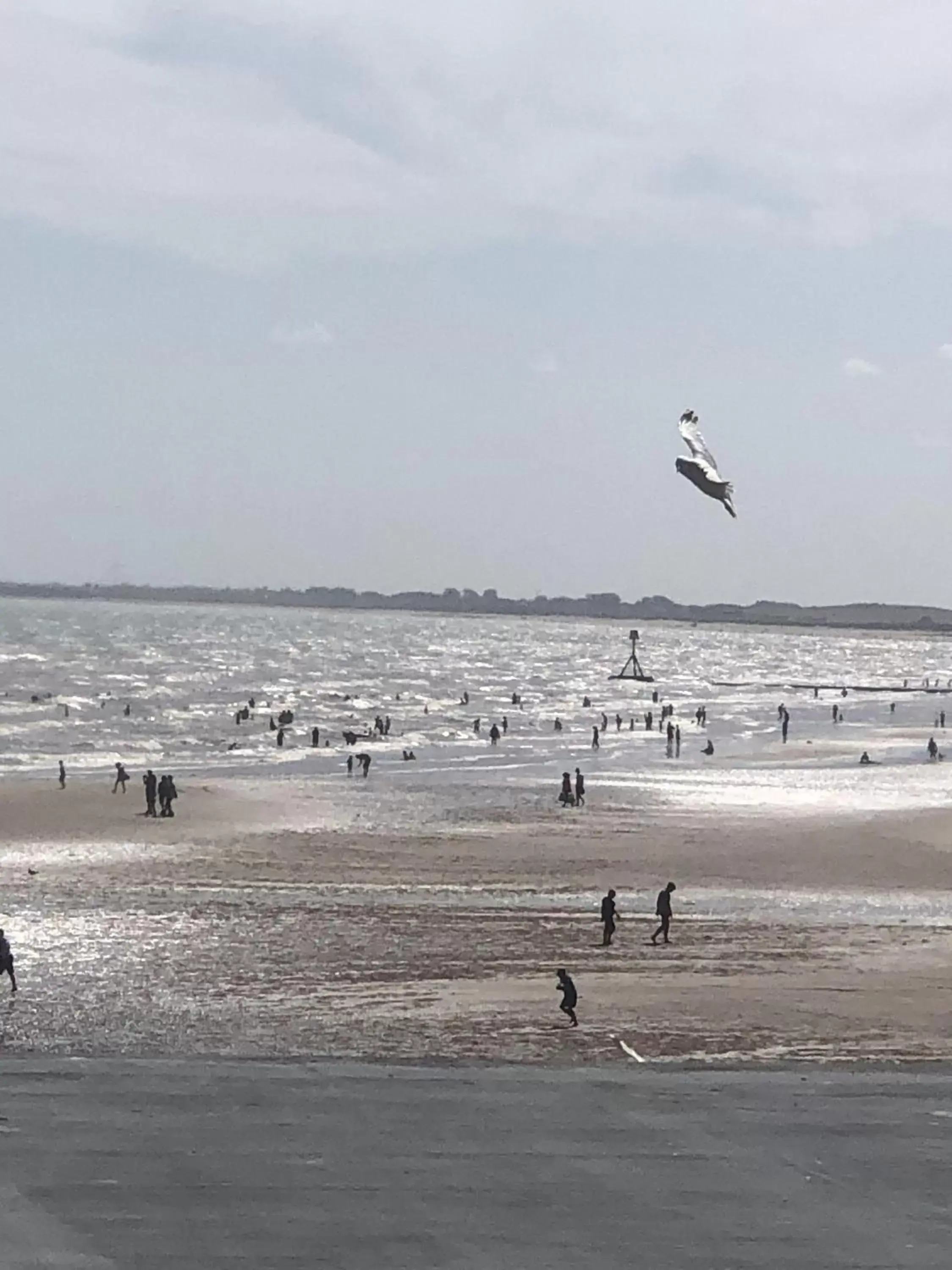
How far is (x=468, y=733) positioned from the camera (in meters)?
64.4

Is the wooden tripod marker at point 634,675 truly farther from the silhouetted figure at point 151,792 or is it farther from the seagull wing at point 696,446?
the seagull wing at point 696,446

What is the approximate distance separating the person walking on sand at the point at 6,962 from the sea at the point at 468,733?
1596 cm

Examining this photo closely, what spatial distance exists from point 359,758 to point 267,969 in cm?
2919

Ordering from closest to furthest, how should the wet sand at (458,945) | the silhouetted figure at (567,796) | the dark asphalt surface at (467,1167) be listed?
the dark asphalt surface at (467,1167) → the wet sand at (458,945) → the silhouetted figure at (567,796)

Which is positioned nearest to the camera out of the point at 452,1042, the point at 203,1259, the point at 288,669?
the point at 203,1259

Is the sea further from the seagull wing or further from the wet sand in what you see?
the seagull wing

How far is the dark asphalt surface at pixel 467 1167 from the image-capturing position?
10.2 meters

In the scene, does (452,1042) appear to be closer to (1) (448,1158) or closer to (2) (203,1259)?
(1) (448,1158)

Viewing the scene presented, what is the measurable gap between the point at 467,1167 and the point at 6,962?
793 centimetres

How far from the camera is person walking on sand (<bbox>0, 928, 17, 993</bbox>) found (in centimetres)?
1741

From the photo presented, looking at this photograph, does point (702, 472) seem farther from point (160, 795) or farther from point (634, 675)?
point (634, 675)

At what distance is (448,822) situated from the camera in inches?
1356

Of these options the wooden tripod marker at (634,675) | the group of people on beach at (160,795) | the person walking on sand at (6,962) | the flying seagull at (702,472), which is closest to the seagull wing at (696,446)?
the flying seagull at (702,472)

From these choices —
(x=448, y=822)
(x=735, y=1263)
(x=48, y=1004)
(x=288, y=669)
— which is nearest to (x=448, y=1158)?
(x=735, y=1263)
